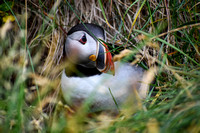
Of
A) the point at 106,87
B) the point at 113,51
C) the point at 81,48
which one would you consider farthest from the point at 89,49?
the point at 106,87

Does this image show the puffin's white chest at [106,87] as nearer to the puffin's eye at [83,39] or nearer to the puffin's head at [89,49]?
the puffin's head at [89,49]

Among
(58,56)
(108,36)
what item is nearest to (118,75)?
(108,36)

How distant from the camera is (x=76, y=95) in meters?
2.30

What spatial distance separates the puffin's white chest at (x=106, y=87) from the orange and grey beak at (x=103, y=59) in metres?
0.08

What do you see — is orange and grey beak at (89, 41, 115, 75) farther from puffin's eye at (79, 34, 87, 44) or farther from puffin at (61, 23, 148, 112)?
puffin's eye at (79, 34, 87, 44)

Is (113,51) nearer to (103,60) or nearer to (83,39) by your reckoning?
(103,60)

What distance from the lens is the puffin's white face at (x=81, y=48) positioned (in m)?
2.10

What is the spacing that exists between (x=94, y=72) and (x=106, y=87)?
0.19 meters

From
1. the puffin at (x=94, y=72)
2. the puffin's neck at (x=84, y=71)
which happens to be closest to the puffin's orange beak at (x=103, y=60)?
the puffin at (x=94, y=72)

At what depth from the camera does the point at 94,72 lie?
2.26 m

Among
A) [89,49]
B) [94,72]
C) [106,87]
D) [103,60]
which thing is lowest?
[106,87]

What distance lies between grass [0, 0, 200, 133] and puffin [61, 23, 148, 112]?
14 centimetres

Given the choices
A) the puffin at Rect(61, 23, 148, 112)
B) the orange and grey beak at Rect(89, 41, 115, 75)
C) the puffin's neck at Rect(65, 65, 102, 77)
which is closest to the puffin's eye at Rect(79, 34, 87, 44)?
the puffin at Rect(61, 23, 148, 112)

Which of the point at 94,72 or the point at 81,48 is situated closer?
the point at 81,48
